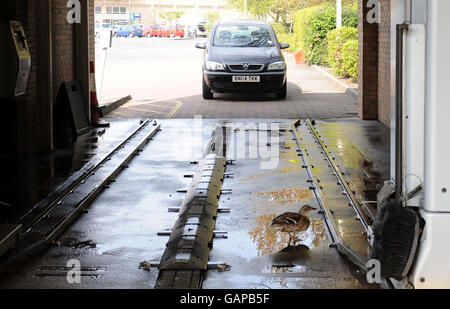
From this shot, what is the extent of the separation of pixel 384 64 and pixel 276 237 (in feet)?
27.0

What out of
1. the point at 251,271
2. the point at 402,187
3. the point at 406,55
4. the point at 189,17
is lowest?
the point at 251,271

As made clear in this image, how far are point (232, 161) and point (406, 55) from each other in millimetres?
7092

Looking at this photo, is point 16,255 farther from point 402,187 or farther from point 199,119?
point 199,119

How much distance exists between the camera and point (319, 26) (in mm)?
28562

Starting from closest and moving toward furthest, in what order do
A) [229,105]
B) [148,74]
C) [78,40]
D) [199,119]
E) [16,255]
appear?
[16,255] < [78,40] < [199,119] < [229,105] < [148,74]

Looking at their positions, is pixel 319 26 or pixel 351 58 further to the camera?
pixel 319 26

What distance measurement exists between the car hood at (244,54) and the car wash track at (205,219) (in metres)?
6.28

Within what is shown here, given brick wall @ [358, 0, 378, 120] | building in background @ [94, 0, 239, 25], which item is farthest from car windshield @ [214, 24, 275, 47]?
building in background @ [94, 0, 239, 25]

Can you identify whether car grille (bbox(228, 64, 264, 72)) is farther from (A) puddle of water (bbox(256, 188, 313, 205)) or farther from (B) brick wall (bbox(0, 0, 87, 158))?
(A) puddle of water (bbox(256, 188, 313, 205))

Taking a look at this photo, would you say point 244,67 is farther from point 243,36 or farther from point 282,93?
point 243,36

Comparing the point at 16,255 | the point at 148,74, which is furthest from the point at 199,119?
the point at 148,74

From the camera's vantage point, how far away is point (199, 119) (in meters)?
15.7

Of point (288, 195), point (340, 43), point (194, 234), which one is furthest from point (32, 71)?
point (340, 43)

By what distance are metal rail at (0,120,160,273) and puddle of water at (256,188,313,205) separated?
6.28 ft
